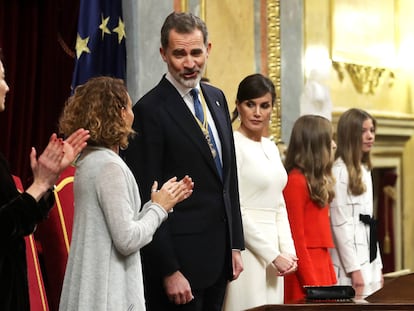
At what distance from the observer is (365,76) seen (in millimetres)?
8938

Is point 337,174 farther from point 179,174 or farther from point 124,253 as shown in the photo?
point 124,253

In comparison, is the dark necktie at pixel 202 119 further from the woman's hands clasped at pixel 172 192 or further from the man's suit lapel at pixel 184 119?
the woman's hands clasped at pixel 172 192

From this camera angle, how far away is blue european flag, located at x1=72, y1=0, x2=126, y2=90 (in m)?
5.85

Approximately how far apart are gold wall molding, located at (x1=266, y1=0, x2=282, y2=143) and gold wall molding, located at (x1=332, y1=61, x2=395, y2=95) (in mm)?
1039

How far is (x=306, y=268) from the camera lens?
17.4ft

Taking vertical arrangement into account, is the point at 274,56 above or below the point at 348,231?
above

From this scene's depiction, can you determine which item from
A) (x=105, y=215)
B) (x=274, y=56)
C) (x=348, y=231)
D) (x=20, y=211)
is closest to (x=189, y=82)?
(x=105, y=215)

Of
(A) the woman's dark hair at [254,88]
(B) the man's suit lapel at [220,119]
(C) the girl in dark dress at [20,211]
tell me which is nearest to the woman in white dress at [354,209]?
(A) the woman's dark hair at [254,88]

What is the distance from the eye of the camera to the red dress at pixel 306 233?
536 cm

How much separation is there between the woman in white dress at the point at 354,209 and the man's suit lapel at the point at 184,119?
2.08m

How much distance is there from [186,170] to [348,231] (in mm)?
2162

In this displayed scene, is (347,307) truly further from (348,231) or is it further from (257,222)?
(348,231)

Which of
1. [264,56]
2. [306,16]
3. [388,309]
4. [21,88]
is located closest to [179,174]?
[388,309]

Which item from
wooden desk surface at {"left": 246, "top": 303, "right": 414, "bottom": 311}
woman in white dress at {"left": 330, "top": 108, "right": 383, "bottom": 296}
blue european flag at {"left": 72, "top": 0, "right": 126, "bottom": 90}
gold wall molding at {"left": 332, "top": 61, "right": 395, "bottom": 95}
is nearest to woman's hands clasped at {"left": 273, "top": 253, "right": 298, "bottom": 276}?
wooden desk surface at {"left": 246, "top": 303, "right": 414, "bottom": 311}
